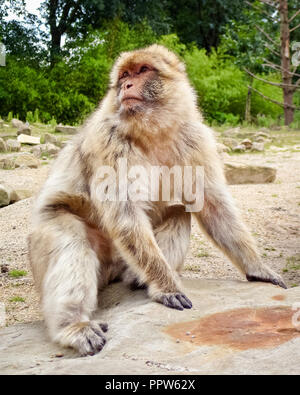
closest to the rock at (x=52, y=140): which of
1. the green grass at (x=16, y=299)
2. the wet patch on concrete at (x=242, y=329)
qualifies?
the green grass at (x=16, y=299)

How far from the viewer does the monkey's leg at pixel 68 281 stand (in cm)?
291

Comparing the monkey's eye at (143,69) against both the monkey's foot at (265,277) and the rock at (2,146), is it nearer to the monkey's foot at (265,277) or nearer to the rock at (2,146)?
the monkey's foot at (265,277)

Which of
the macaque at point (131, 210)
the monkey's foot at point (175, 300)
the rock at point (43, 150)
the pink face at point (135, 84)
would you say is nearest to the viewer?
the monkey's foot at point (175, 300)

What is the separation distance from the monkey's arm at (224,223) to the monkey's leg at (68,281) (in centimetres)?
90

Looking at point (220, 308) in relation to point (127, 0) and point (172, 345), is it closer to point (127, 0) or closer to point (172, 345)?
point (172, 345)

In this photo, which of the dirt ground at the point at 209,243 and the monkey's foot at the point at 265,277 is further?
the dirt ground at the point at 209,243

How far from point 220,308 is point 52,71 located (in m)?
13.5

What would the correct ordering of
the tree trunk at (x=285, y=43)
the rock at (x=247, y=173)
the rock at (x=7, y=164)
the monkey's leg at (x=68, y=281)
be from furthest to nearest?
the tree trunk at (x=285, y=43) < the rock at (x=7, y=164) < the rock at (x=247, y=173) < the monkey's leg at (x=68, y=281)

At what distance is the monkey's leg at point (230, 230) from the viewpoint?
377 cm

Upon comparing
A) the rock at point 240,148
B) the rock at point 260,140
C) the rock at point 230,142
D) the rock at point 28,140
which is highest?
the rock at point 260,140

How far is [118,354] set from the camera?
2.60 meters

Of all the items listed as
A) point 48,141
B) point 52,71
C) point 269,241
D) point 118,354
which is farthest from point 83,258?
point 52,71

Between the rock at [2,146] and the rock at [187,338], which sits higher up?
the rock at [2,146]

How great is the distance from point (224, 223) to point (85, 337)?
4.60ft
